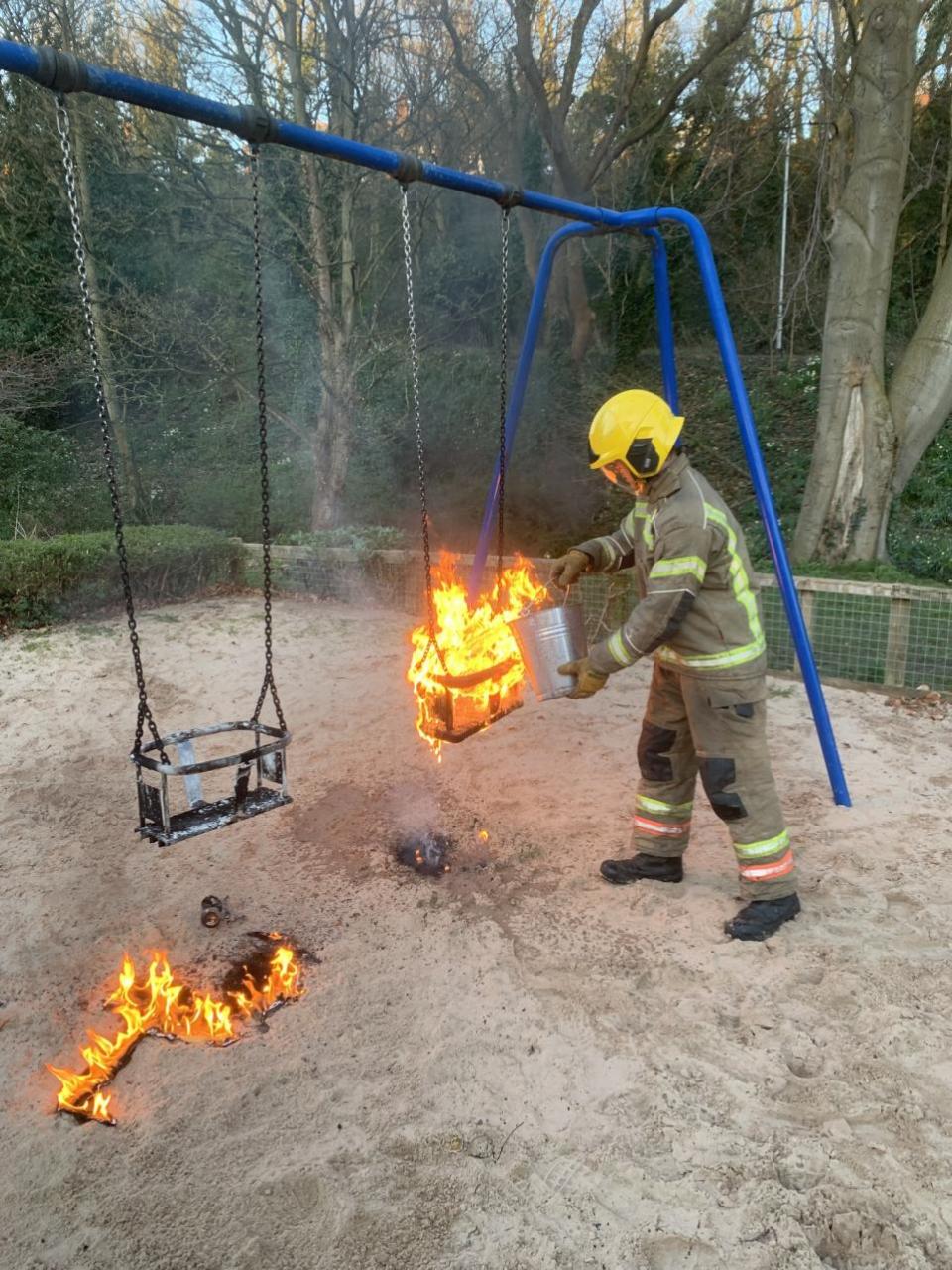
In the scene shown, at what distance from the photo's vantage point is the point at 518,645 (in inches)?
161

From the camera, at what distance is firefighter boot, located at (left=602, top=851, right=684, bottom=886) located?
159 inches


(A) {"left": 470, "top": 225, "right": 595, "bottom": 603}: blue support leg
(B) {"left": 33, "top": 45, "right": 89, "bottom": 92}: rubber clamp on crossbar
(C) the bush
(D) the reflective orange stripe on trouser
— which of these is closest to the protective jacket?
(D) the reflective orange stripe on trouser

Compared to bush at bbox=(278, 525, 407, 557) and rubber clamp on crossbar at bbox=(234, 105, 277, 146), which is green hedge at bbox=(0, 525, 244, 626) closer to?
bush at bbox=(278, 525, 407, 557)

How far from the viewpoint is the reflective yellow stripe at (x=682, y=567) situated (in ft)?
11.1

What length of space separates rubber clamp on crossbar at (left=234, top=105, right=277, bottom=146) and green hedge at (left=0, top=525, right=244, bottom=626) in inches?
228

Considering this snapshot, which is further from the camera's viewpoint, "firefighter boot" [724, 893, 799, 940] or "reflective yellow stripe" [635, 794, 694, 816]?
"reflective yellow stripe" [635, 794, 694, 816]

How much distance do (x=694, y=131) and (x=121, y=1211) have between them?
53.4 feet

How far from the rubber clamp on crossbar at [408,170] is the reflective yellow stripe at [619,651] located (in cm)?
218

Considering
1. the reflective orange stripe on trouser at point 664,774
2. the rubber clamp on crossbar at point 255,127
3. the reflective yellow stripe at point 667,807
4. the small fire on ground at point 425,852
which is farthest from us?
the small fire on ground at point 425,852

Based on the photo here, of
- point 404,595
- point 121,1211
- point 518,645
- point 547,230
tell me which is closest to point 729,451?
point 547,230

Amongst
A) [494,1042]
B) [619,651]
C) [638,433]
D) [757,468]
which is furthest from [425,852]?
[757,468]

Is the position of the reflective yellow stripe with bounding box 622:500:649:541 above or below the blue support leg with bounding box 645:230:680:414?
below

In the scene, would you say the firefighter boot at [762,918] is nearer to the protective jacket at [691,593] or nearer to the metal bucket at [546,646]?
the protective jacket at [691,593]

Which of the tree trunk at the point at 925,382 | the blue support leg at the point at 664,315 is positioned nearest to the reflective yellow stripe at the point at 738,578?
the blue support leg at the point at 664,315
